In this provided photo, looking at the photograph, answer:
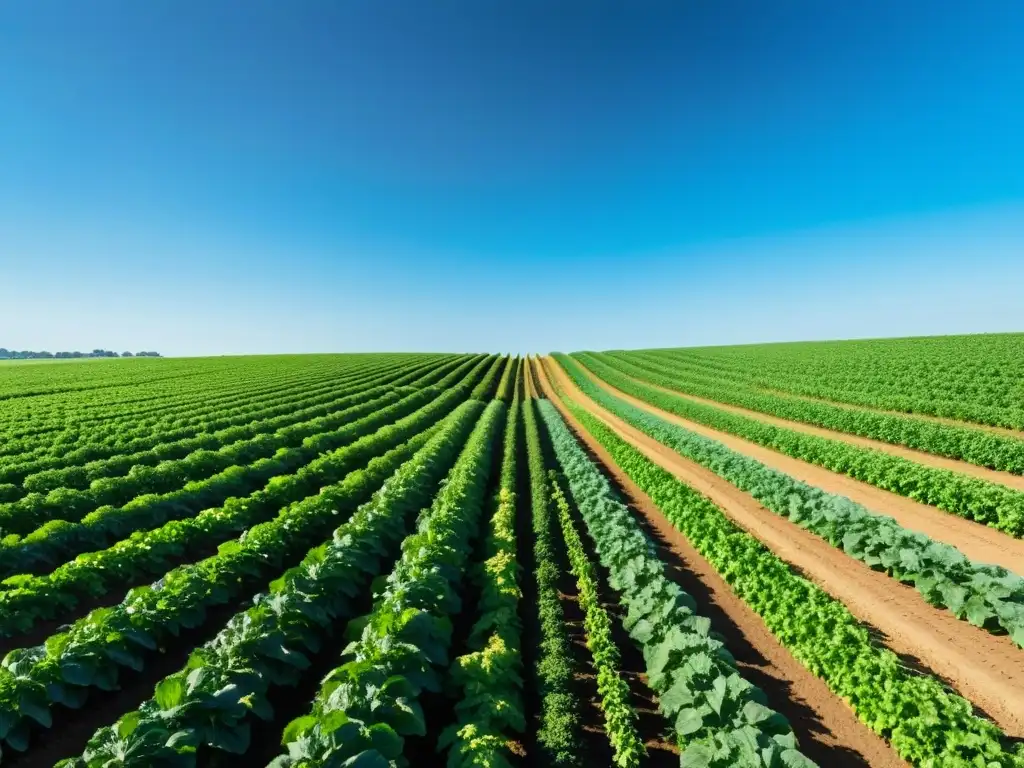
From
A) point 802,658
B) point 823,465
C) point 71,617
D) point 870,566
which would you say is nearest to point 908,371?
point 823,465

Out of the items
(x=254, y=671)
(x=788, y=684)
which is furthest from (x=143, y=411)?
(x=788, y=684)

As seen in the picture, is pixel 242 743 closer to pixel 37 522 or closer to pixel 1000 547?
pixel 37 522

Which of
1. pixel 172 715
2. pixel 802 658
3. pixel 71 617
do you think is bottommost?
pixel 802 658

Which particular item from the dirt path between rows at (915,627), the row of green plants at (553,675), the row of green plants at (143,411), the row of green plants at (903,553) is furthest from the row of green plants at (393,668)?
the row of green plants at (143,411)

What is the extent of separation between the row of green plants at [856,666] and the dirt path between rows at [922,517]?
5.80 m

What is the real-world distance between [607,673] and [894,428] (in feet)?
74.9

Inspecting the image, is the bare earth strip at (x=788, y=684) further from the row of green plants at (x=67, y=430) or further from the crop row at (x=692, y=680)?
the row of green plants at (x=67, y=430)

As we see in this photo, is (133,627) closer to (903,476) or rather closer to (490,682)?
(490,682)

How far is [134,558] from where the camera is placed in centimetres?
1012

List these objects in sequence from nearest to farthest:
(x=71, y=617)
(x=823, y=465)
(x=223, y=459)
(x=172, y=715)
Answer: (x=172, y=715) < (x=71, y=617) < (x=223, y=459) < (x=823, y=465)

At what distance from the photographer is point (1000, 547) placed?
41.1ft

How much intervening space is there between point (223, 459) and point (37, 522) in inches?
242

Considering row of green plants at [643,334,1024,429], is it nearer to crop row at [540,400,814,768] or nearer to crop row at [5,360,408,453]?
crop row at [540,400,814,768]

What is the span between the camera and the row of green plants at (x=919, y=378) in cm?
2531
